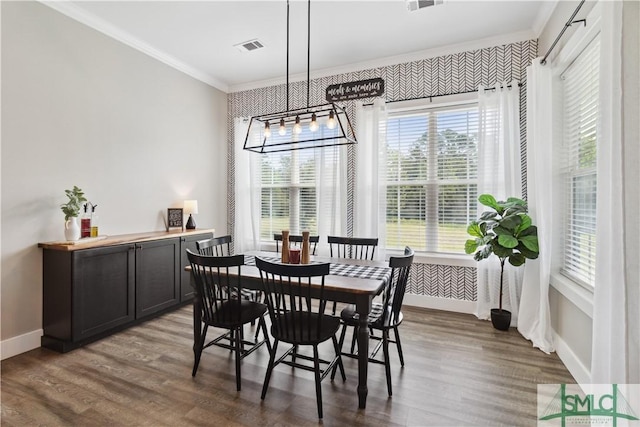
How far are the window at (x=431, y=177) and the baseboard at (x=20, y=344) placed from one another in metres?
3.73

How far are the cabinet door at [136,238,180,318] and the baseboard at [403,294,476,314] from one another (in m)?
2.88

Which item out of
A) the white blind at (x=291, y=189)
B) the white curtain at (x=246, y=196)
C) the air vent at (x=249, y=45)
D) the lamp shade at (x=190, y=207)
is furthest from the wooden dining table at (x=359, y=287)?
the air vent at (x=249, y=45)

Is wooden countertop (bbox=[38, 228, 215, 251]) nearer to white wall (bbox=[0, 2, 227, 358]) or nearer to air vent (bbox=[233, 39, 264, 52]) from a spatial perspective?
white wall (bbox=[0, 2, 227, 358])

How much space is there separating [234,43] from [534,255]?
3.90 meters

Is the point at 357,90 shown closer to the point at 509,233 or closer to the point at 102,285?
the point at 509,233

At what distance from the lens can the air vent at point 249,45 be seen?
3.61 m

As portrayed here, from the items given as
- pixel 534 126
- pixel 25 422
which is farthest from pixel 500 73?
pixel 25 422

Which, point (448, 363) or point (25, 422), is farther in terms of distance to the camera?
point (448, 363)

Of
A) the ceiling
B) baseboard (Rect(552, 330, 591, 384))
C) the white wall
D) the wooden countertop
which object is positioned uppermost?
the ceiling

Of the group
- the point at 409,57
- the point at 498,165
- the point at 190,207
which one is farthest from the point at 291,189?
the point at 498,165

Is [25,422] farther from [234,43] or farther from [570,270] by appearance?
[570,270]

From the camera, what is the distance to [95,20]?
318 centimetres

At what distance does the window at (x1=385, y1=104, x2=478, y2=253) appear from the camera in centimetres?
373

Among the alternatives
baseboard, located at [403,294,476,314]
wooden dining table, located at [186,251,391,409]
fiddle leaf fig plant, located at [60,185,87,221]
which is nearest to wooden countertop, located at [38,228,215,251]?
fiddle leaf fig plant, located at [60,185,87,221]
